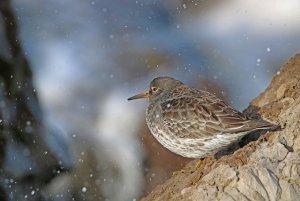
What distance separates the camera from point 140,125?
839 cm

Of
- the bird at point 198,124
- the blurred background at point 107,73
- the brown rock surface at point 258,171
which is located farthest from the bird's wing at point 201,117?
the blurred background at point 107,73

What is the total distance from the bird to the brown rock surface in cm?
11

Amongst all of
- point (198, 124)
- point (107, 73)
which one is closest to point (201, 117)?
point (198, 124)

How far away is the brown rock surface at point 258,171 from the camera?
14.9 feet

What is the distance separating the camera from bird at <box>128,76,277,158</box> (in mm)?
5039

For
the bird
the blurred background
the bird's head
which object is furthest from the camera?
the blurred background

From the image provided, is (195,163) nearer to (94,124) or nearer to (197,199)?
(197,199)

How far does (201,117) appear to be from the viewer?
5188 mm

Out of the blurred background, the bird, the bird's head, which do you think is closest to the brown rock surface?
the bird

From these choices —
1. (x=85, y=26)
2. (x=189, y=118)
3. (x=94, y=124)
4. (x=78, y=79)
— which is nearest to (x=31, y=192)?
(x=94, y=124)

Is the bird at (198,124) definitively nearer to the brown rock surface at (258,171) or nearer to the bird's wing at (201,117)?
the bird's wing at (201,117)

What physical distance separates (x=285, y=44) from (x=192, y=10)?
1.38 meters

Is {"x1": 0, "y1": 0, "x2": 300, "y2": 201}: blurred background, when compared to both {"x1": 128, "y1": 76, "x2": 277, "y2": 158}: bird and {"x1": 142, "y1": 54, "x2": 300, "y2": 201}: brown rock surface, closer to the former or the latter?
{"x1": 128, "y1": 76, "x2": 277, "y2": 158}: bird

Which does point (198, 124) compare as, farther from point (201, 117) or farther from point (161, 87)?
point (161, 87)
